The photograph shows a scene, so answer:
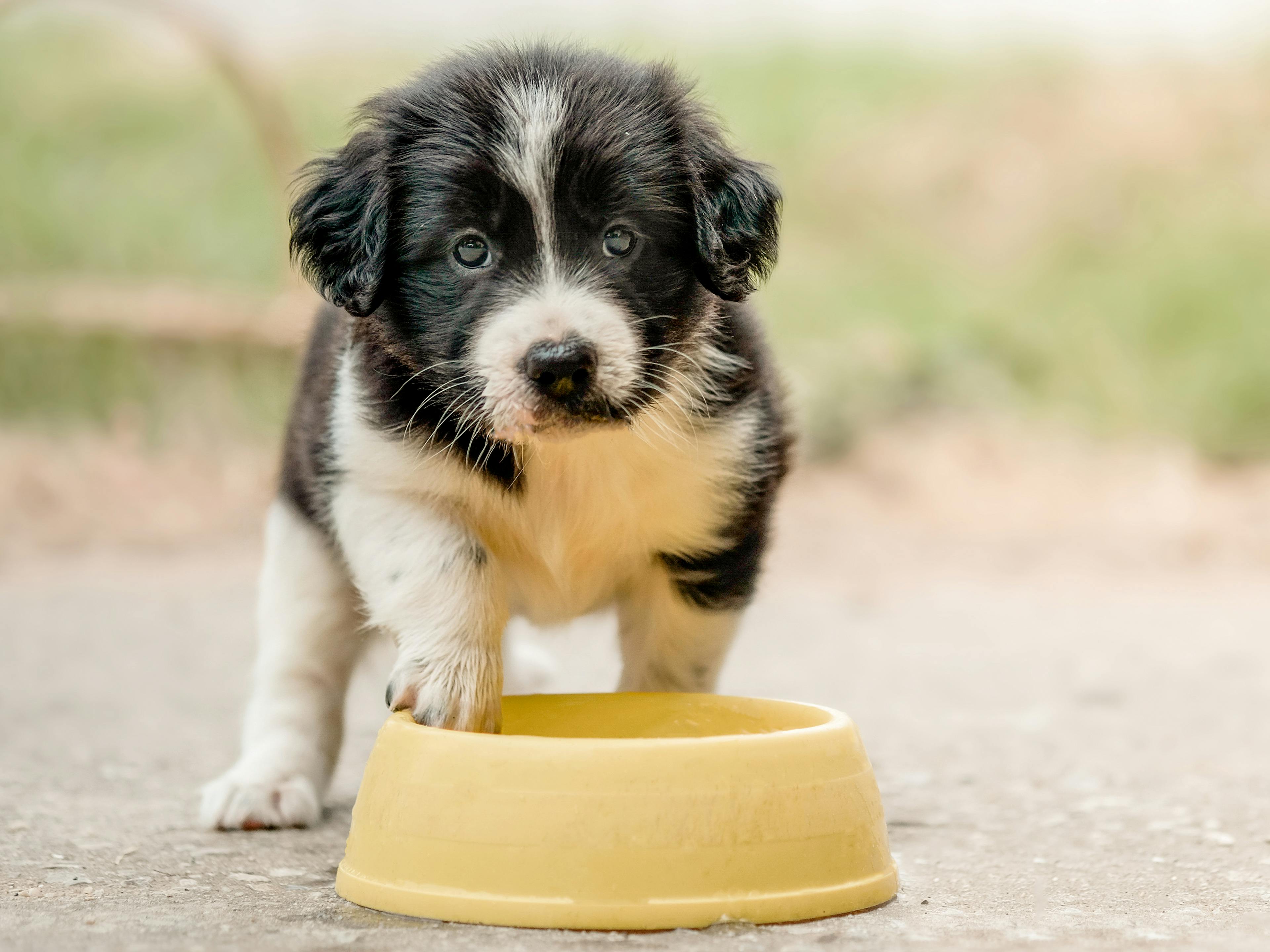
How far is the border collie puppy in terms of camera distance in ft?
9.64

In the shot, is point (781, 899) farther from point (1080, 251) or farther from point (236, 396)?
point (1080, 251)

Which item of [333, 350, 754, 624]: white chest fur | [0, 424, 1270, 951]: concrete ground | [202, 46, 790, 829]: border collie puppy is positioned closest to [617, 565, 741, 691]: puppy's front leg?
[202, 46, 790, 829]: border collie puppy

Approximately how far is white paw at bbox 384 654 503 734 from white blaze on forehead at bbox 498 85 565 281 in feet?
2.54

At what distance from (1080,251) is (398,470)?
1100 cm

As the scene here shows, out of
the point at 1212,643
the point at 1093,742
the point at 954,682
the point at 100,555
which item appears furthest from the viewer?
the point at 100,555

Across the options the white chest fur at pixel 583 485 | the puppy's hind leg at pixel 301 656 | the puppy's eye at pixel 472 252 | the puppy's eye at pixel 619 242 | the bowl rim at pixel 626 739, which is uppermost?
the puppy's eye at pixel 619 242

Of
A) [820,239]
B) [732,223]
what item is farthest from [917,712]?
[820,239]

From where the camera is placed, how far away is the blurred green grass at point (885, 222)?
34.5 feet

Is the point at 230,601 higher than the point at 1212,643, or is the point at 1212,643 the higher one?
the point at 1212,643

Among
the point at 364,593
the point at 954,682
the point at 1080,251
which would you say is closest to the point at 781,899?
the point at 364,593

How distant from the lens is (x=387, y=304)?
3166 mm

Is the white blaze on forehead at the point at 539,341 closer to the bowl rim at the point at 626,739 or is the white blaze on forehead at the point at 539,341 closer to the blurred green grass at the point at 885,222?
the bowl rim at the point at 626,739

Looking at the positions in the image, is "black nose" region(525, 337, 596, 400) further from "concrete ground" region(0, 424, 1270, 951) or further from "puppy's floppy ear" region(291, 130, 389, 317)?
"concrete ground" region(0, 424, 1270, 951)

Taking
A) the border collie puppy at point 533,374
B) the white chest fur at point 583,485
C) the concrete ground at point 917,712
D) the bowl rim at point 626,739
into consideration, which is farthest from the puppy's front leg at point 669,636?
the bowl rim at point 626,739
